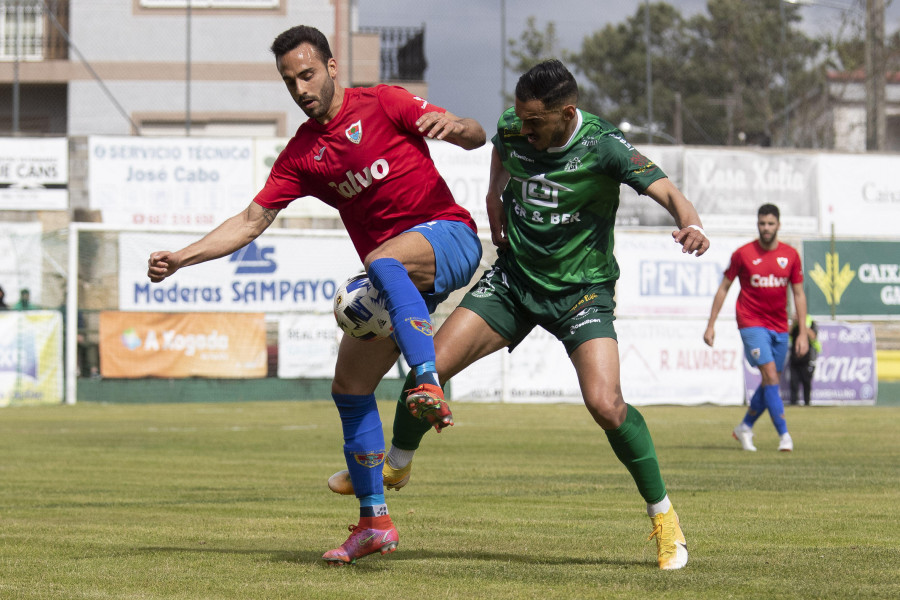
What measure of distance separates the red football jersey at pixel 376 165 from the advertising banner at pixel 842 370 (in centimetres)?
1931

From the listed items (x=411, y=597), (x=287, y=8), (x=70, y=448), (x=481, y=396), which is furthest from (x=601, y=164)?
(x=287, y=8)

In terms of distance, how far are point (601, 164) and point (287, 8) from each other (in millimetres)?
30159

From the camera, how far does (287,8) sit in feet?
114

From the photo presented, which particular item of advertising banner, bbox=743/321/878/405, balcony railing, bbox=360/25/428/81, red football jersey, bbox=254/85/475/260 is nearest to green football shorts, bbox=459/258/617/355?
red football jersey, bbox=254/85/475/260

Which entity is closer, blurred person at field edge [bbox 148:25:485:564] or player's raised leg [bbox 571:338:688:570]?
player's raised leg [bbox 571:338:688:570]

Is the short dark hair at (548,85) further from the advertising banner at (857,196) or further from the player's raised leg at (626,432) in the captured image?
the advertising banner at (857,196)

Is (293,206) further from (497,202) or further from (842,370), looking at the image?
(497,202)

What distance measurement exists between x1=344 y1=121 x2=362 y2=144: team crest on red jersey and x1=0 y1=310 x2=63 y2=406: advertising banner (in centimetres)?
1822

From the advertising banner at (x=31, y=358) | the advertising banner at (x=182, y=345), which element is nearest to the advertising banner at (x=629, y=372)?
the advertising banner at (x=182, y=345)

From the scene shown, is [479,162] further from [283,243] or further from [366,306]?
[366,306]

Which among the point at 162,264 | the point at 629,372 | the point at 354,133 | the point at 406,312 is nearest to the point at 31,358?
the point at 629,372

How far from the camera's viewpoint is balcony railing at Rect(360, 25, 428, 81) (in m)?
33.9

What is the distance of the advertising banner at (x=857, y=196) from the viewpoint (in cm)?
2836

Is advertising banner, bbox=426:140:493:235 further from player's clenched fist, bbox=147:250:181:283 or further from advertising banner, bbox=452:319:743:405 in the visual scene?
player's clenched fist, bbox=147:250:181:283
